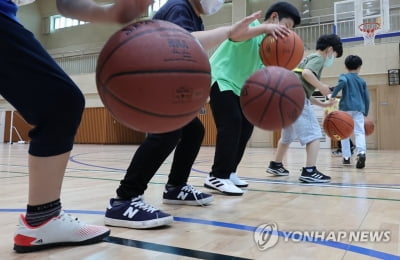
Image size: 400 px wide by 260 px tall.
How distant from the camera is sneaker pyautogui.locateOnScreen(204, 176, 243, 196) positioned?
105 inches

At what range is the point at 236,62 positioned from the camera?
110 inches

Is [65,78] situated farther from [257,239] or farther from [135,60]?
[257,239]

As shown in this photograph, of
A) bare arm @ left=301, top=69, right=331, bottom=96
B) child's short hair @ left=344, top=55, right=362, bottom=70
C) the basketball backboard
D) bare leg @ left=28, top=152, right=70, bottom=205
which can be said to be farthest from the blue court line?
the basketball backboard

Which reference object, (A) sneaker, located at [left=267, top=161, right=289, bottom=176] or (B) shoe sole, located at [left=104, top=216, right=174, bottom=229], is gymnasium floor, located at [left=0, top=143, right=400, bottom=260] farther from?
(A) sneaker, located at [left=267, top=161, right=289, bottom=176]

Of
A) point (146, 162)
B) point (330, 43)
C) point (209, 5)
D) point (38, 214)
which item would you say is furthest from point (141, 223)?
point (330, 43)

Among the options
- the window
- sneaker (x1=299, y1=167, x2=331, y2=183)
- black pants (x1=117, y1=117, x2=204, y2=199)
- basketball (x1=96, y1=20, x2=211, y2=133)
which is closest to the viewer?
basketball (x1=96, y1=20, x2=211, y2=133)

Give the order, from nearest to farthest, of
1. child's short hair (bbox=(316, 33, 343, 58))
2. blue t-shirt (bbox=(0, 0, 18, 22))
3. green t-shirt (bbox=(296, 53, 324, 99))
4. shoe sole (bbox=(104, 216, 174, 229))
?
blue t-shirt (bbox=(0, 0, 18, 22)) < shoe sole (bbox=(104, 216, 174, 229)) < green t-shirt (bbox=(296, 53, 324, 99)) < child's short hair (bbox=(316, 33, 343, 58))

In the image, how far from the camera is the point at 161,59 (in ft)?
4.13

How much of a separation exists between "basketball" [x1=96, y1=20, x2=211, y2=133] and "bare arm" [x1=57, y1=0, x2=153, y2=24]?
0.58ft

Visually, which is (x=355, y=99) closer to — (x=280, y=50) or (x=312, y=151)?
(x=312, y=151)

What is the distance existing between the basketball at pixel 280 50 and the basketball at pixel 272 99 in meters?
0.25

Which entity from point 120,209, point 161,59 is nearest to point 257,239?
point 120,209

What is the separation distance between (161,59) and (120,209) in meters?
0.89

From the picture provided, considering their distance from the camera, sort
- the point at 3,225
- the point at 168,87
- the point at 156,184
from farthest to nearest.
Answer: the point at 156,184 → the point at 3,225 → the point at 168,87
